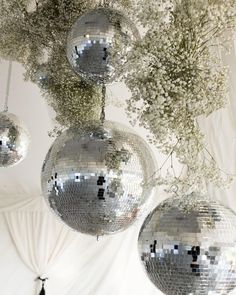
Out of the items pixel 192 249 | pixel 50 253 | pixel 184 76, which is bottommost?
pixel 192 249

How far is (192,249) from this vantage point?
1.15m

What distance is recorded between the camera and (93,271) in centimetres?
578

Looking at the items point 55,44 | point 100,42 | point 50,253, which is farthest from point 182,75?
point 50,253

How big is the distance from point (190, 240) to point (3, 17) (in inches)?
42.8

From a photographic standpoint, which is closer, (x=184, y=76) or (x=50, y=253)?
(x=184, y=76)

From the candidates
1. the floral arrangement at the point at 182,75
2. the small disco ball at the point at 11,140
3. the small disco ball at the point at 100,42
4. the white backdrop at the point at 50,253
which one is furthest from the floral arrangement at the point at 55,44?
the white backdrop at the point at 50,253

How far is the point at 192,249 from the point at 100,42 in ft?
2.10

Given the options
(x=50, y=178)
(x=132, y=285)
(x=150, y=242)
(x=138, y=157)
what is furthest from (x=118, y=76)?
(x=132, y=285)

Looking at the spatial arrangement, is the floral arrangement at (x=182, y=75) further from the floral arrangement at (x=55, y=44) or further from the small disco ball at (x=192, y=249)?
the floral arrangement at (x=55, y=44)

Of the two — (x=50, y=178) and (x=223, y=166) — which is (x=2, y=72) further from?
(x=50, y=178)

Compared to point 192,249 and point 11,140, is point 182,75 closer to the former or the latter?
point 192,249

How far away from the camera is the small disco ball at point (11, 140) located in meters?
2.44

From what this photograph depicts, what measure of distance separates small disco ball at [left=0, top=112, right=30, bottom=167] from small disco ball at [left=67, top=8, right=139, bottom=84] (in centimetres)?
99

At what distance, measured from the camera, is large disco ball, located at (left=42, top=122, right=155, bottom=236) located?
148cm
